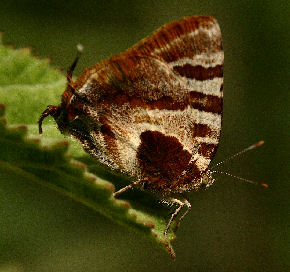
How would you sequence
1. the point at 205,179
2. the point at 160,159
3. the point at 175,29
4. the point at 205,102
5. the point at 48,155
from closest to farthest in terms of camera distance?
the point at 48,155
the point at 175,29
the point at 205,102
the point at 160,159
the point at 205,179

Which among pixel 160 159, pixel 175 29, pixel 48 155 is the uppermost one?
pixel 175 29

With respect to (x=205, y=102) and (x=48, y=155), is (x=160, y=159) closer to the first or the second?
(x=205, y=102)

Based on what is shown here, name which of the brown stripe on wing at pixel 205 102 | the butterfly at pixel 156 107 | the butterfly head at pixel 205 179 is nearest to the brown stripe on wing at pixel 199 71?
the butterfly at pixel 156 107

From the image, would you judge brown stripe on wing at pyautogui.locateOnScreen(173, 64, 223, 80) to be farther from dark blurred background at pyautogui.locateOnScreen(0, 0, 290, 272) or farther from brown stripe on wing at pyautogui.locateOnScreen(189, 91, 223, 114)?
dark blurred background at pyautogui.locateOnScreen(0, 0, 290, 272)

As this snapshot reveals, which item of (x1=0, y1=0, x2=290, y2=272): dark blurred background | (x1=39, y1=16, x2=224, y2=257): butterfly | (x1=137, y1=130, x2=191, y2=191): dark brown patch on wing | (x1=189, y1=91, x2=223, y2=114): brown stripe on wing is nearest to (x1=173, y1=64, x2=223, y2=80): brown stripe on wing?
(x1=39, y1=16, x2=224, y2=257): butterfly

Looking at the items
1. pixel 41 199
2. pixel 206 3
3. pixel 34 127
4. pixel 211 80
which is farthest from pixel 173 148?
pixel 206 3

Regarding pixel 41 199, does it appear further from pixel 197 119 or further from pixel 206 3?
pixel 206 3

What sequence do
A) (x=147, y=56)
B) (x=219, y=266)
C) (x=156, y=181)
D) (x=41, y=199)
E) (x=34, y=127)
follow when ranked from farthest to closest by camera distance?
(x=219, y=266), (x=41, y=199), (x=156, y=181), (x=147, y=56), (x=34, y=127)

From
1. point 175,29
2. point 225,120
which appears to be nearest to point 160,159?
point 175,29
